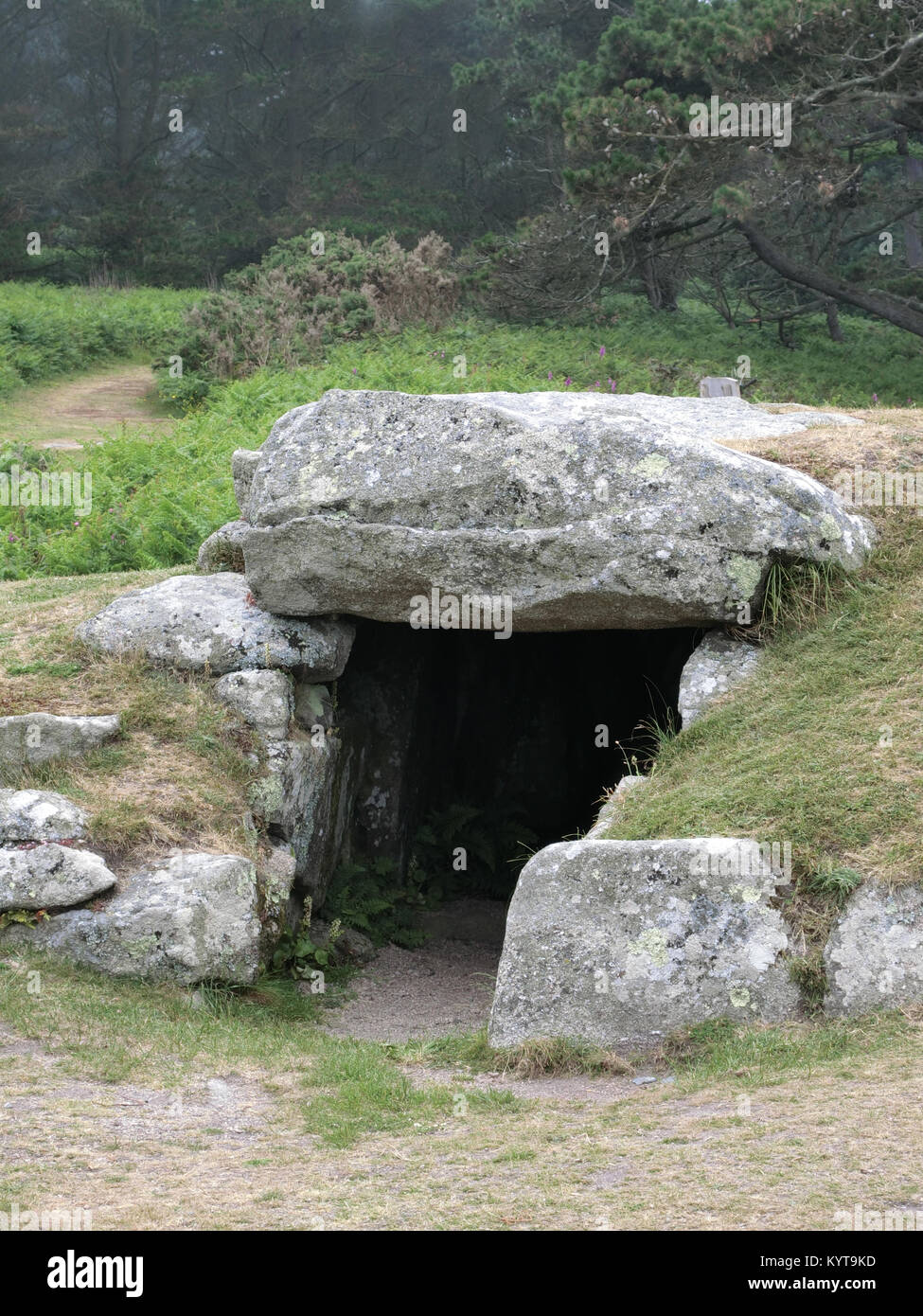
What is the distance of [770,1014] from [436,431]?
392 cm

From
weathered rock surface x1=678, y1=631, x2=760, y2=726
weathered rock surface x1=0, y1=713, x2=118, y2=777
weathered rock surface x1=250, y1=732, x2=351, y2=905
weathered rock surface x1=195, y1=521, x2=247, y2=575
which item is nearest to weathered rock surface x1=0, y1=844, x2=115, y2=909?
weathered rock surface x1=0, y1=713, x2=118, y2=777

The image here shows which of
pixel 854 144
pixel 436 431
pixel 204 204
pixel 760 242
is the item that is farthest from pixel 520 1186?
pixel 204 204

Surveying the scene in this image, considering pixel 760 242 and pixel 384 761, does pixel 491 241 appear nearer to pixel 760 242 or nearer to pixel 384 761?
pixel 760 242

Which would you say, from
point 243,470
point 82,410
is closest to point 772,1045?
point 243,470

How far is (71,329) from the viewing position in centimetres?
2436

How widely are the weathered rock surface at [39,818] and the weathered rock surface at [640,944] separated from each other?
95.9 inches

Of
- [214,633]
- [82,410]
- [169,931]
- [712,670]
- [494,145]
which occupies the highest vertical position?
[494,145]

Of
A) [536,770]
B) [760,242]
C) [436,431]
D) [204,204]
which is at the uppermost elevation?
[204,204]

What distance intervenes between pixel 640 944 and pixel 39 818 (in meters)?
3.19

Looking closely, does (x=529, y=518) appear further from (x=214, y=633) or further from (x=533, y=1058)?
(x=533, y=1058)

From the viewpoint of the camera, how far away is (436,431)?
7.84 m

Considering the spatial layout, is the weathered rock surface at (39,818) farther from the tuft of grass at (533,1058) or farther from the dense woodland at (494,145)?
the dense woodland at (494,145)

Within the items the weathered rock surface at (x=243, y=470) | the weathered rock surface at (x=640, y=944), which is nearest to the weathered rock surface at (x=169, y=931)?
the weathered rock surface at (x=640, y=944)

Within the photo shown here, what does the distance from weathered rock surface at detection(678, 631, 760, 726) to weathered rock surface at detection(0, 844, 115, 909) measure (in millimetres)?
3252
